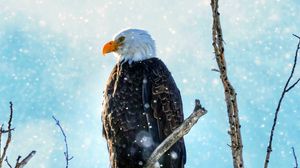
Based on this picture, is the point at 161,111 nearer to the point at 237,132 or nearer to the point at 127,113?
the point at 127,113

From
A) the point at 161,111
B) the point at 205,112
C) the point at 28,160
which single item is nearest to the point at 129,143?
the point at 161,111

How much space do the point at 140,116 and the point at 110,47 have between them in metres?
1.66

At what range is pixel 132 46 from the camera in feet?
23.5

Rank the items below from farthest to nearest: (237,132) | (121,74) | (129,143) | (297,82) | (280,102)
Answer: (121,74)
(129,143)
(297,82)
(280,102)
(237,132)

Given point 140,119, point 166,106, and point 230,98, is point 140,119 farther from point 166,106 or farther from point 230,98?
point 230,98

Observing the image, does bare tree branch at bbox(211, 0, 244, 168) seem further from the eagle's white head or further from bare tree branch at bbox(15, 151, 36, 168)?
the eagle's white head

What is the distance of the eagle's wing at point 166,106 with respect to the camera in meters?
6.03

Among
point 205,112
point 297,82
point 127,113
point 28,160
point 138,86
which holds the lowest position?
point 28,160

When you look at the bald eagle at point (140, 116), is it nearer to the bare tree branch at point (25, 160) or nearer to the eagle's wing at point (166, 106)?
the eagle's wing at point (166, 106)

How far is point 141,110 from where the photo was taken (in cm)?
605

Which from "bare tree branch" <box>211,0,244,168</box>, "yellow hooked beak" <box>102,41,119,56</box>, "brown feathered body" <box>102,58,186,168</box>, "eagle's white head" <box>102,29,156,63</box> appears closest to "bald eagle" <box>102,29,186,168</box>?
"brown feathered body" <box>102,58,186,168</box>

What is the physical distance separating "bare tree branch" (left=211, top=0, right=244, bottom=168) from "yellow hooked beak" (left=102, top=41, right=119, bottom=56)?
4253 mm

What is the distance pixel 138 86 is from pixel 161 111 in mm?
462

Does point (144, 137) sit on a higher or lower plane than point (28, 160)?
higher
